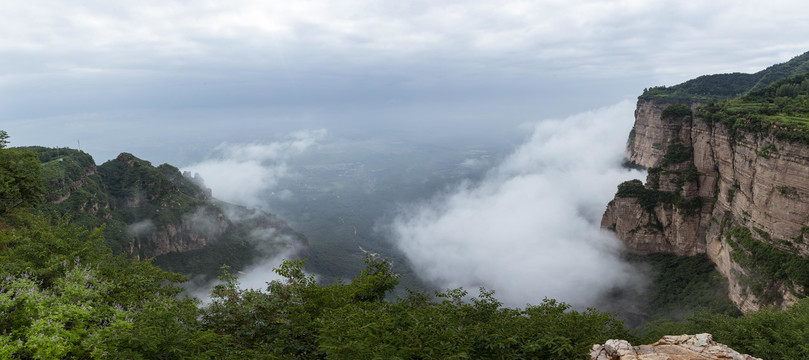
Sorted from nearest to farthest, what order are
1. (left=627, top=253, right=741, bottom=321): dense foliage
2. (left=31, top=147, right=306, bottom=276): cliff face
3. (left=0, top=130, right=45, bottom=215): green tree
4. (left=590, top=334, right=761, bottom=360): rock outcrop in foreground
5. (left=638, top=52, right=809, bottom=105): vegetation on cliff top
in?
1. (left=590, top=334, right=761, bottom=360): rock outcrop in foreground
2. (left=0, top=130, right=45, bottom=215): green tree
3. (left=627, top=253, right=741, bottom=321): dense foliage
4. (left=31, top=147, right=306, bottom=276): cliff face
5. (left=638, top=52, right=809, bottom=105): vegetation on cliff top

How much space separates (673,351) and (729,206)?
58.9 m

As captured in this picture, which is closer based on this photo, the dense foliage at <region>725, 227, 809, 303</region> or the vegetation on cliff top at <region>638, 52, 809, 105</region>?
the dense foliage at <region>725, 227, 809, 303</region>

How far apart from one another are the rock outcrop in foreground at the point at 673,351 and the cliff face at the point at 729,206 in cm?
4044

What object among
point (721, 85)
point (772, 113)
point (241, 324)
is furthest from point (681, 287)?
point (721, 85)

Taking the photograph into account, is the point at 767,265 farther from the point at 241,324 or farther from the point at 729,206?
the point at 241,324

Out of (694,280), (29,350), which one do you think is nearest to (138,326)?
(29,350)

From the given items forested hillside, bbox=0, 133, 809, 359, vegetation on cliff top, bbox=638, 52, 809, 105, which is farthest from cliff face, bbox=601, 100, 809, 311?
vegetation on cliff top, bbox=638, 52, 809, 105

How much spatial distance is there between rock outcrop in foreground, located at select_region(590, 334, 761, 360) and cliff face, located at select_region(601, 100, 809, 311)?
4044cm

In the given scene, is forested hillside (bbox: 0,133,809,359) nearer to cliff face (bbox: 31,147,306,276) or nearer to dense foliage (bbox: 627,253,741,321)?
dense foliage (bbox: 627,253,741,321)

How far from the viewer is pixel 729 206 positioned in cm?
5781

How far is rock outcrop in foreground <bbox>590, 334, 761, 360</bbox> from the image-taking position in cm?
1388

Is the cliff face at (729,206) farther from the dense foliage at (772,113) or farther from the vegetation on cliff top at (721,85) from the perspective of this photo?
the vegetation on cliff top at (721,85)

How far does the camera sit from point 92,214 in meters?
90.6

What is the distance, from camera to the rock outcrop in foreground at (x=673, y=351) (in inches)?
547
